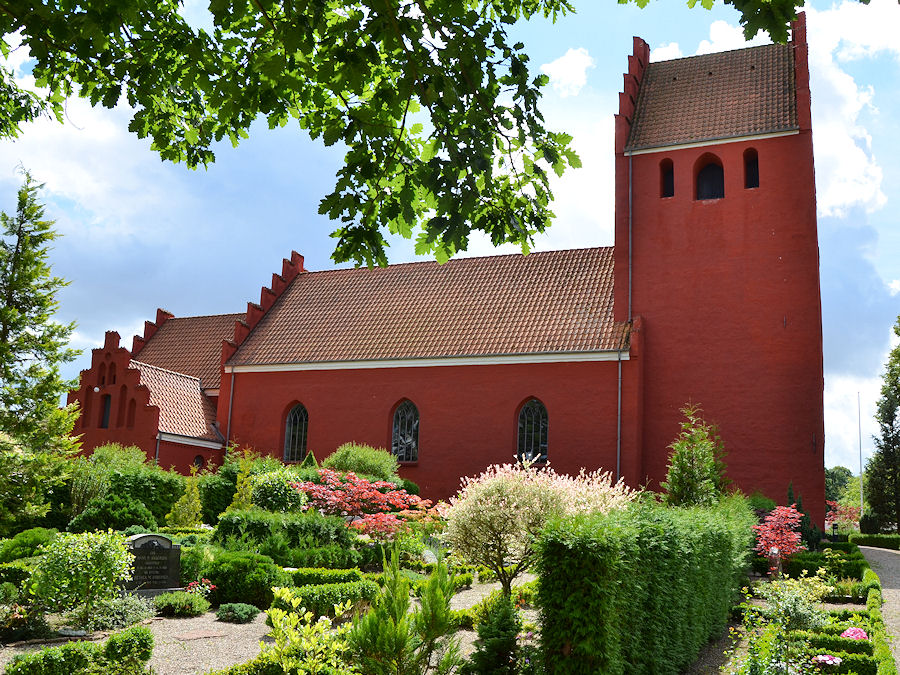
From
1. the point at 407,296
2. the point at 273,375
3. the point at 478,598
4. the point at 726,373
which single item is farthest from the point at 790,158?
the point at 273,375

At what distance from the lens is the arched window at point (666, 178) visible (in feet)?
78.4

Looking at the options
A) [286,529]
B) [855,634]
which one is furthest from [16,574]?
[855,634]

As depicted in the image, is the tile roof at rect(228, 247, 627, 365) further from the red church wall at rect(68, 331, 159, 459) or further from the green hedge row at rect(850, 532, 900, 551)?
the green hedge row at rect(850, 532, 900, 551)

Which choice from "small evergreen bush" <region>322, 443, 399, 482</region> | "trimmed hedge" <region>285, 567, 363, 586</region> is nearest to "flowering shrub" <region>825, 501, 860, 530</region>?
"small evergreen bush" <region>322, 443, 399, 482</region>

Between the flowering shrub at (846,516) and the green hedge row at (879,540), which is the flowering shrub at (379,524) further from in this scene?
the flowering shrub at (846,516)

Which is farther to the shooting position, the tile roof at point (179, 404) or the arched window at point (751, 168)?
the tile roof at point (179, 404)

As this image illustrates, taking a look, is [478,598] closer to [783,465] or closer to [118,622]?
[118,622]

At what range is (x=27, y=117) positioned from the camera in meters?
7.97

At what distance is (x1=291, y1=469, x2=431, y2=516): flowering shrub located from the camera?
15.9 metres

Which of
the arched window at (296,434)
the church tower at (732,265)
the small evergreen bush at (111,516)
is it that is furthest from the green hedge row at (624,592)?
the arched window at (296,434)

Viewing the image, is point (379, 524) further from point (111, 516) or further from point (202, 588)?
point (111, 516)

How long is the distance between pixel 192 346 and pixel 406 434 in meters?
13.1

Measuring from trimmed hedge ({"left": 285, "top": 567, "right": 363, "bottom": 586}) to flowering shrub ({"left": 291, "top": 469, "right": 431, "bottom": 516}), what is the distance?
3.45 m

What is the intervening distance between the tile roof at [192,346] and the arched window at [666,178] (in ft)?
59.1
